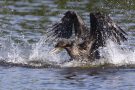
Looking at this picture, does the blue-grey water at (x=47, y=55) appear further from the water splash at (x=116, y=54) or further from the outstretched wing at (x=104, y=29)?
the outstretched wing at (x=104, y=29)

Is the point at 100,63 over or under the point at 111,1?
under

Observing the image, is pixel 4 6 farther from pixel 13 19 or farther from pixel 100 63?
pixel 100 63

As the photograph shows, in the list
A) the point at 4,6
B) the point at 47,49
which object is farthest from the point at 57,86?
the point at 4,6

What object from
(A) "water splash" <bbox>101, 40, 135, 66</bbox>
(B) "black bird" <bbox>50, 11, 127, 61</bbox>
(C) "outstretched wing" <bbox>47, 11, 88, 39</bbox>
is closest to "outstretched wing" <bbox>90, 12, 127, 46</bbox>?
(B) "black bird" <bbox>50, 11, 127, 61</bbox>

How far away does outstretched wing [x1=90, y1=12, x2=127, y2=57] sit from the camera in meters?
14.9

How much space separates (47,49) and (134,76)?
3.75 m

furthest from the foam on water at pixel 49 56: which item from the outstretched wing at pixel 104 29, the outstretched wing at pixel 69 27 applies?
the outstretched wing at pixel 69 27

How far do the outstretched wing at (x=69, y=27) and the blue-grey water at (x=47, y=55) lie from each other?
1.76 feet

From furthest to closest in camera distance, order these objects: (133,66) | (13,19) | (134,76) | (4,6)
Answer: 1. (4,6)
2. (13,19)
3. (133,66)
4. (134,76)

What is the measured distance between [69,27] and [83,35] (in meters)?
0.36

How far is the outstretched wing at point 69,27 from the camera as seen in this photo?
15469mm

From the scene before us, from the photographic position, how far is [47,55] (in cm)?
1617

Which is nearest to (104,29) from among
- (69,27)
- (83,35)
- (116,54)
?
(83,35)

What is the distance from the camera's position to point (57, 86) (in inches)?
504
